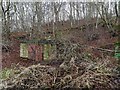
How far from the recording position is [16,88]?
2801mm

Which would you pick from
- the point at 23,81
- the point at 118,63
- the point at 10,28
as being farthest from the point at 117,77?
the point at 10,28

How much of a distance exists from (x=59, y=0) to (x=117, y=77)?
87 cm

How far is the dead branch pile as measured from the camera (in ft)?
9.07

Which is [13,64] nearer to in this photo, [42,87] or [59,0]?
[42,87]

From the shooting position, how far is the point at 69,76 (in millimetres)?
2787

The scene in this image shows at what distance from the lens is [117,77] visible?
2791 mm

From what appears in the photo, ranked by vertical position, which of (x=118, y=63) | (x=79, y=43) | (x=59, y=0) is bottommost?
(x=118, y=63)

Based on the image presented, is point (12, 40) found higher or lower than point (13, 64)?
higher

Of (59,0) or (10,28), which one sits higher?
(59,0)

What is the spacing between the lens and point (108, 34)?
2.73m

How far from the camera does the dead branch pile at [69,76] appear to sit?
2.77 metres

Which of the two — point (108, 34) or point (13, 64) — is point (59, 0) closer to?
point (108, 34)

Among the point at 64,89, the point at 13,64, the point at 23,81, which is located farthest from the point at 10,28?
the point at 64,89

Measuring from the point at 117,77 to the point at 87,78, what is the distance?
0.28 m
